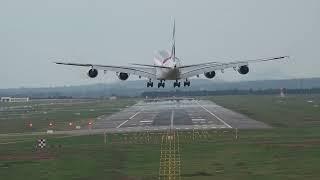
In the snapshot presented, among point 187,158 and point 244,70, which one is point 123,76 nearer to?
point 244,70

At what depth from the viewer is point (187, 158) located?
65.4 meters

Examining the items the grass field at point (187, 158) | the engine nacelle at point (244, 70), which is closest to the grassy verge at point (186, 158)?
the grass field at point (187, 158)

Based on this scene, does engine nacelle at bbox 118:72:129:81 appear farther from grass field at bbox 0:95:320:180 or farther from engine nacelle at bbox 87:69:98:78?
engine nacelle at bbox 87:69:98:78

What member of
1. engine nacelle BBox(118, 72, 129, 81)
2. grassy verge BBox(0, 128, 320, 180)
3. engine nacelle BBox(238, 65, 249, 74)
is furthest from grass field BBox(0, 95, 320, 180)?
engine nacelle BBox(238, 65, 249, 74)

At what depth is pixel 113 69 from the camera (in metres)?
77.4

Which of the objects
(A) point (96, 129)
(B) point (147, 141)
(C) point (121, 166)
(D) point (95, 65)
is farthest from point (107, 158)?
(A) point (96, 129)

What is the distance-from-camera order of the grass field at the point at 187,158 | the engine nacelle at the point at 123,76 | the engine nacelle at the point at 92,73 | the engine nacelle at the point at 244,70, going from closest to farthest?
1. the grass field at the point at 187,158
2. the engine nacelle at the point at 92,73
3. the engine nacelle at the point at 244,70
4. the engine nacelle at the point at 123,76

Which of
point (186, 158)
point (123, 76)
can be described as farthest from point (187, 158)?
point (123, 76)

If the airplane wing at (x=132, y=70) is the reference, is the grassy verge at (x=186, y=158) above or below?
below

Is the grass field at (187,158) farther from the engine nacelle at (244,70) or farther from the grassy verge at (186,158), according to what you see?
the engine nacelle at (244,70)

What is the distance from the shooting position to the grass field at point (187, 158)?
5512 centimetres

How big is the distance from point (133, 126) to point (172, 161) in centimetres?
4823

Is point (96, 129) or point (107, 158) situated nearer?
point (107, 158)

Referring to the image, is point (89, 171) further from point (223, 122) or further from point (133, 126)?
point (223, 122)
